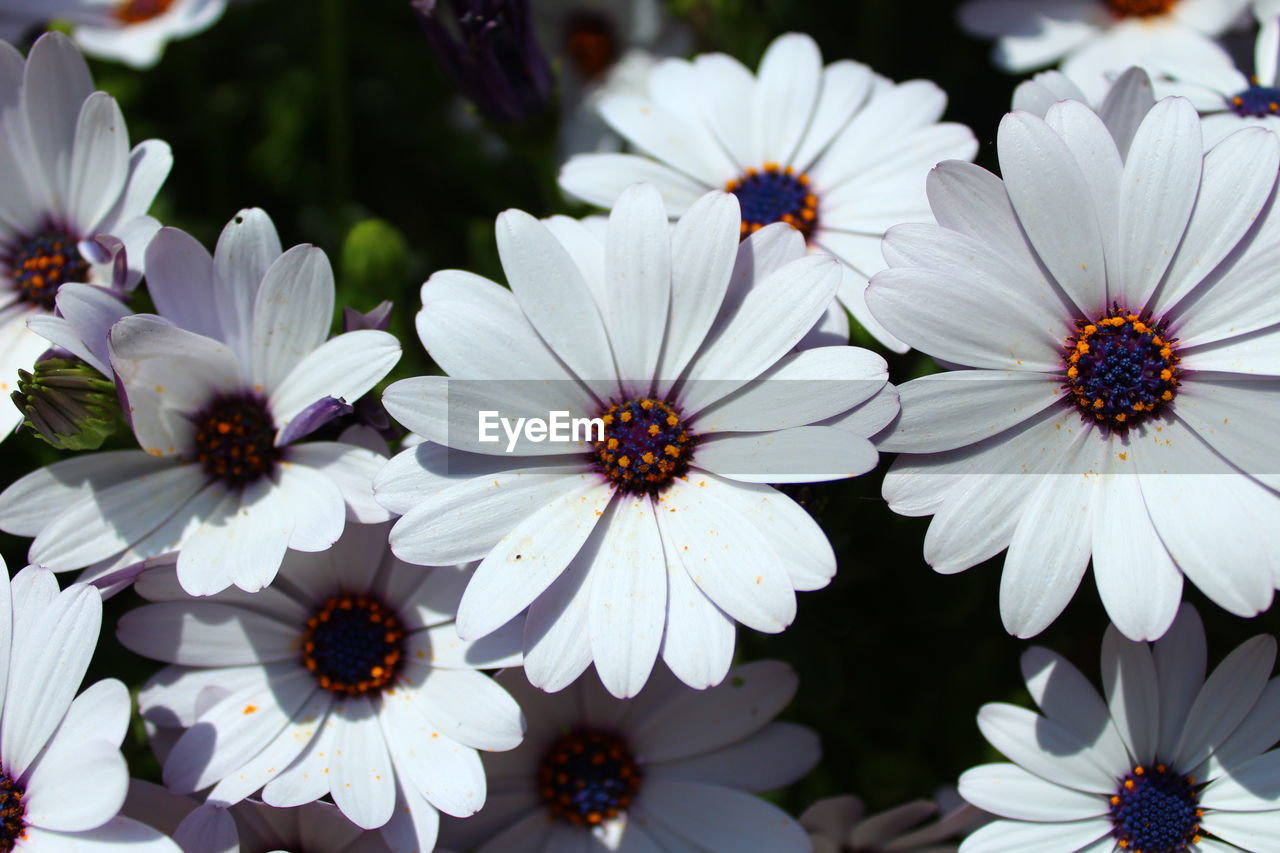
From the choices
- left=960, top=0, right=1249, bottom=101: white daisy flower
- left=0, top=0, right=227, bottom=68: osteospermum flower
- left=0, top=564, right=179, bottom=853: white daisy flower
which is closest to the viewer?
left=0, top=564, right=179, bottom=853: white daisy flower

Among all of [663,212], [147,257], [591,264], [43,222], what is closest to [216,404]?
[147,257]

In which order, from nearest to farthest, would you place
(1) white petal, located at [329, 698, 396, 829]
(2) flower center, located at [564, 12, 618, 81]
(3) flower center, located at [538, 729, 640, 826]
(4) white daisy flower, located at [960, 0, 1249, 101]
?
(1) white petal, located at [329, 698, 396, 829] → (3) flower center, located at [538, 729, 640, 826] → (4) white daisy flower, located at [960, 0, 1249, 101] → (2) flower center, located at [564, 12, 618, 81]

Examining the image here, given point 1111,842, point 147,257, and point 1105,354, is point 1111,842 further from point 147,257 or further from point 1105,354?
point 147,257

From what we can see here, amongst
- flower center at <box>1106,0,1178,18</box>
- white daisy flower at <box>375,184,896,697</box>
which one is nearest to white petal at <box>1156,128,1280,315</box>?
white daisy flower at <box>375,184,896,697</box>

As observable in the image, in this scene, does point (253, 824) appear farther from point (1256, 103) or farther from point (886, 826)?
point (1256, 103)

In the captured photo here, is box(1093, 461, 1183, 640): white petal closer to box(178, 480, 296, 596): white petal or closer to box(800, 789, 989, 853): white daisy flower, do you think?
box(800, 789, 989, 853): white daisy flower

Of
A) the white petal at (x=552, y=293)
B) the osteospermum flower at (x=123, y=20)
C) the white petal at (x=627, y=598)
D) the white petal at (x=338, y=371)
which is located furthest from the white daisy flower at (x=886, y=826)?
the osteospermum flower at (x=123, y=20)

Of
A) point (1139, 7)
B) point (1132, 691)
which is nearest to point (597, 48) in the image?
point (1139, 7)

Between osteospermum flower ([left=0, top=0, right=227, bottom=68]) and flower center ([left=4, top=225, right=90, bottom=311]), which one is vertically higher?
osteospermum flower ([left=0, top=0, right=227, bottom=68])
